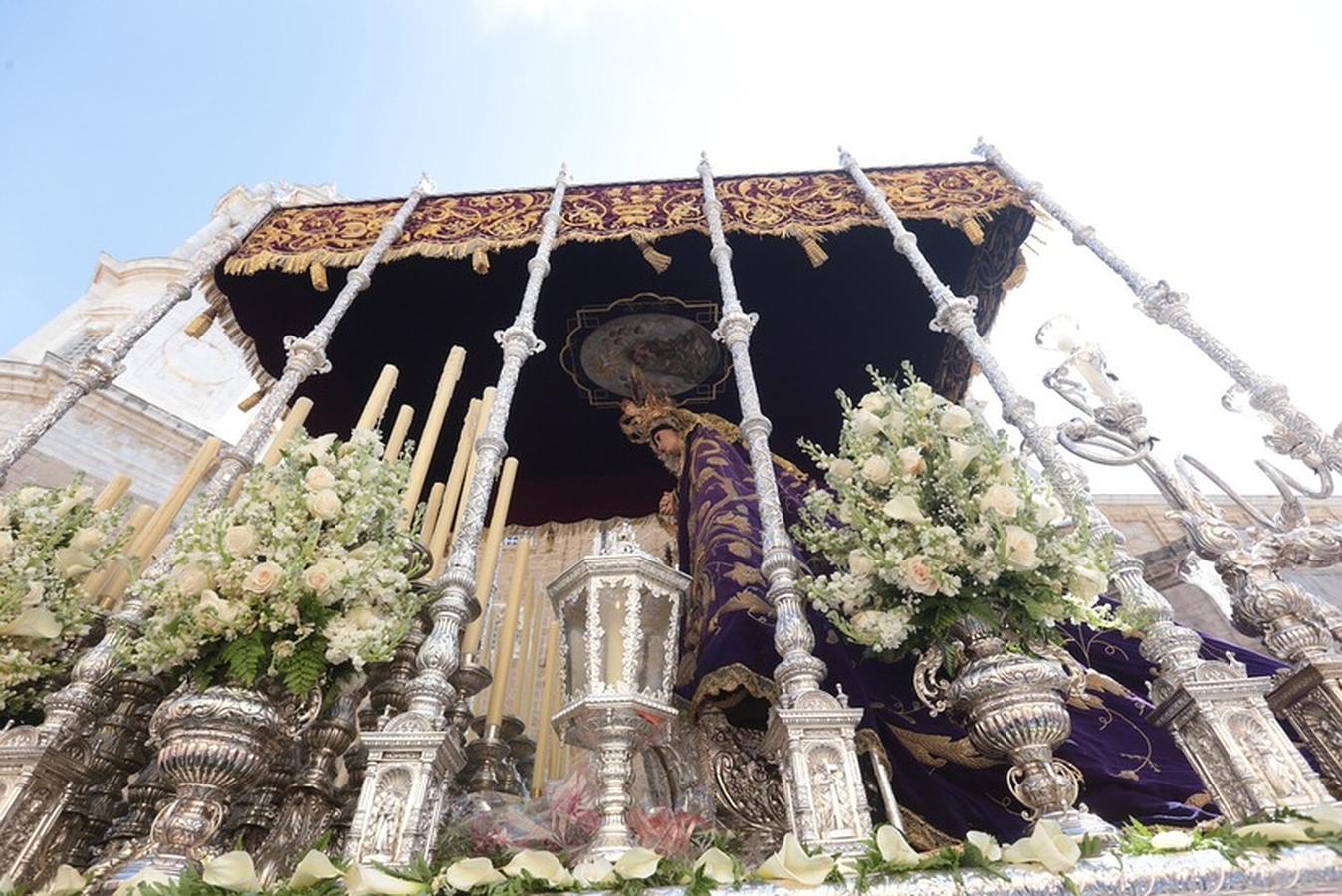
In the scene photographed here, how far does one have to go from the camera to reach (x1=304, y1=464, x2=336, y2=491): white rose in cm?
238

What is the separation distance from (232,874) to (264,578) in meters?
0.85

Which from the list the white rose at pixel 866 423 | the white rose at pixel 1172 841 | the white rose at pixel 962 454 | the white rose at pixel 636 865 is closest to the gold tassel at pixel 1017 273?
the white rose at pixel 866 423

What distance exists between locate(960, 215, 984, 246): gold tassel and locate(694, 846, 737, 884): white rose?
4778 millimetres

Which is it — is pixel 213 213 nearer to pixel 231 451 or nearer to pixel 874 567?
pixel 231 451

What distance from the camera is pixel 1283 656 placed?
2.21m

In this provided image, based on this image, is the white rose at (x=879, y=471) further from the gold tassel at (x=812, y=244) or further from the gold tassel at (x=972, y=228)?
the gold tassel at (x=972, y=228)

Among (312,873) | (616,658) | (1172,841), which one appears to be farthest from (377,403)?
(1172,841)

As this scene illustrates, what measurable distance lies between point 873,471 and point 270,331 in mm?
5642

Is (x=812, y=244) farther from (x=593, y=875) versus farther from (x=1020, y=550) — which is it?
(x=593, y=875)

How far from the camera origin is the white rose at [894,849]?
150cm

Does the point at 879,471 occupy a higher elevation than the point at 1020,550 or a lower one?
higher

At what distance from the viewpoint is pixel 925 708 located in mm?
3186

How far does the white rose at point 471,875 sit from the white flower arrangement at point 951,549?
1355 millimetres

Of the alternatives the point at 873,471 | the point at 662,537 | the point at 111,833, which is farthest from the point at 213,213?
the point at 873,471
